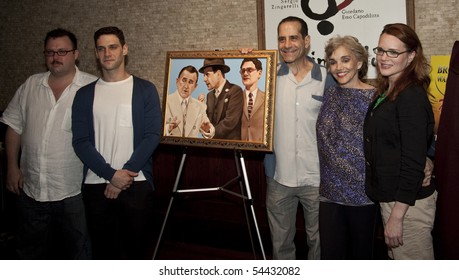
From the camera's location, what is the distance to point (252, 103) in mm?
2463

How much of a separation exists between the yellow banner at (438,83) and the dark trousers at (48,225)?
7.07 ft

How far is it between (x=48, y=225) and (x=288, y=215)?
1433mm

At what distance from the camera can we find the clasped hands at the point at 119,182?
7.76 feet

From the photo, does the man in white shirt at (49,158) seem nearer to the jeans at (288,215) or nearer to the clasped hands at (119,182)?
the clasped hands at (119,182)

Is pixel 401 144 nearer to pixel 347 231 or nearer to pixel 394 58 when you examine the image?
pixel 394 58

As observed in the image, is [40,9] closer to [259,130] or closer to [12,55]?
[12,55]

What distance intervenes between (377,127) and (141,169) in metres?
1.30

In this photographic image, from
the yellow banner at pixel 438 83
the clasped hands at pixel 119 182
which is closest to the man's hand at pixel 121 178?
the clasped hands at pixel 119 182

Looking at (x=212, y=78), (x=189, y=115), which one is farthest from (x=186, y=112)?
(x=212, y=78)

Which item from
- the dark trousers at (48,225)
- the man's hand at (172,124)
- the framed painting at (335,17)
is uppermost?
the framed painting at (335,17)

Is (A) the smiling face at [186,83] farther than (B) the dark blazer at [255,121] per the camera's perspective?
Yes

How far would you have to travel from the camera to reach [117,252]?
2.59 m

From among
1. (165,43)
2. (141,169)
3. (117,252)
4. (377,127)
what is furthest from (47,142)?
(377,127)

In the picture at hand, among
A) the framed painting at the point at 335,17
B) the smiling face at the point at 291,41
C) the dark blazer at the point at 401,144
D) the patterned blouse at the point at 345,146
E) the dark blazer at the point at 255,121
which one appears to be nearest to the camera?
the dark blazer at the point at 401,144
